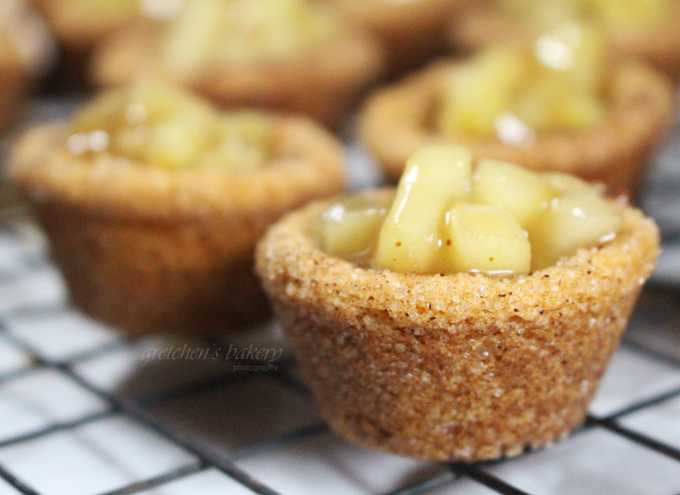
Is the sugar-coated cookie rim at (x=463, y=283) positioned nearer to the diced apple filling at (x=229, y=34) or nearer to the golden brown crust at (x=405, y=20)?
the diced apple filling at (x=229, y=34)

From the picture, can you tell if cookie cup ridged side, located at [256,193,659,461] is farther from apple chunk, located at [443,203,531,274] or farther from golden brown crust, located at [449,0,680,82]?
golden brown crust, located at [449,0,680,82]

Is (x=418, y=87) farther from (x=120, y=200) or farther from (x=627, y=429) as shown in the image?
(x=627, y=429)

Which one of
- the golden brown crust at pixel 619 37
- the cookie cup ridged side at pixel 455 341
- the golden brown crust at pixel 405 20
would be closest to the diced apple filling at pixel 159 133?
the cookie cup ridged side at pixel 455 341

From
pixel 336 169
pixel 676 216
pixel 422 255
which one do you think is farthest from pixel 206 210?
pixel 676 216

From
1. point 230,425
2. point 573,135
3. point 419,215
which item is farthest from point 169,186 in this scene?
point 573,135

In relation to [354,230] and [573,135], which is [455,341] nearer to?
[354,230]

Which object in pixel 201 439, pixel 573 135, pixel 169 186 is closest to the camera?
pixel 201 439
